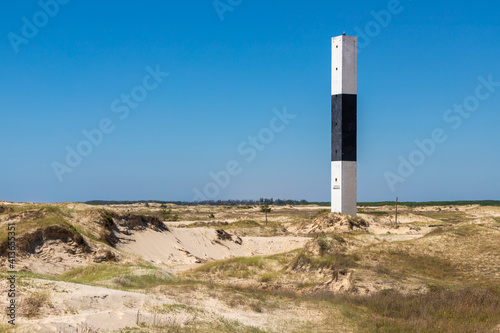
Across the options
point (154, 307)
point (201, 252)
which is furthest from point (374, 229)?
point (154, 307)

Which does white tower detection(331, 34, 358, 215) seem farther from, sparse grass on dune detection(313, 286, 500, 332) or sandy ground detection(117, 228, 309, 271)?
sparse grass on dune detection(313, 286, 500, 332)

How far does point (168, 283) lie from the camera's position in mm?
17812

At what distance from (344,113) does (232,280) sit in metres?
24.9

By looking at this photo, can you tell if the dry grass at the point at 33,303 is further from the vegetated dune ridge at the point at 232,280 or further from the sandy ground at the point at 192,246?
the sandy ground at the point at 192,246

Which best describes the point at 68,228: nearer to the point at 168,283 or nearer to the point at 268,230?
the point at 168,283

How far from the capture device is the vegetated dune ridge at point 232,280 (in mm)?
12086

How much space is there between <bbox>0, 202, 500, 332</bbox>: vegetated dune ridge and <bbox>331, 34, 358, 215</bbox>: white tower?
7.60 metres

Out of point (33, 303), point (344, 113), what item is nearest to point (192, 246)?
point (344, 113)

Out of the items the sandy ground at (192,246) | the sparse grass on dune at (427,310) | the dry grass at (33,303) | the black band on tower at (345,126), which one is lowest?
the sandy ground at (192,246)

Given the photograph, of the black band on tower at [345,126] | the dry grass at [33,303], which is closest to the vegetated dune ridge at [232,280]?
the dry grass at [33,303]

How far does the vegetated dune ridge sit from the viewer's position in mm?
12086

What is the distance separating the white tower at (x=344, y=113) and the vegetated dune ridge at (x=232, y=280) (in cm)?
760

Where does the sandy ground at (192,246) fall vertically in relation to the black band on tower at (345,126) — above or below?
below

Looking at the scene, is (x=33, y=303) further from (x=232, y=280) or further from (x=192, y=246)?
(x=192, y=246)
